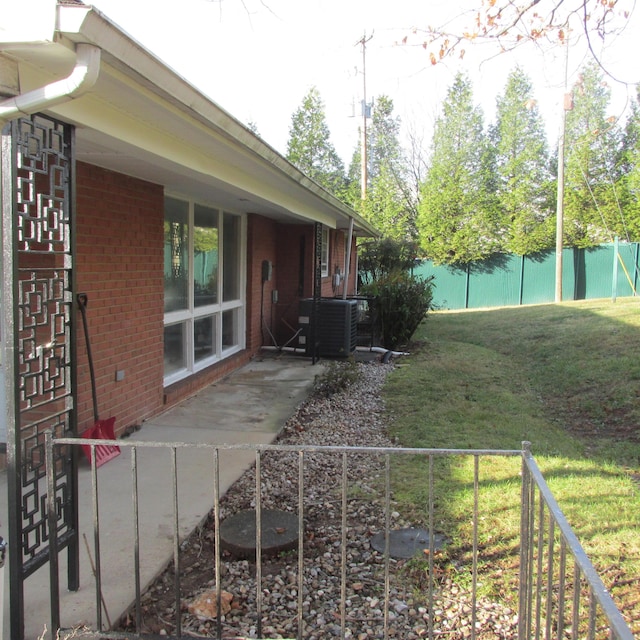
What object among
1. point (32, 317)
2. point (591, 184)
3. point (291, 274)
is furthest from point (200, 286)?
point (591, 184)

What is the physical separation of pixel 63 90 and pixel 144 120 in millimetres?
1521

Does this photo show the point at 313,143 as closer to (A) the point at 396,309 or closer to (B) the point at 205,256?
(A) the point at 396,309

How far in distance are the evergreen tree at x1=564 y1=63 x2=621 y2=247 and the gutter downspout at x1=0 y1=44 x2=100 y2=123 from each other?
24626 mm

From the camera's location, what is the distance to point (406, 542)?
3500 millimetres

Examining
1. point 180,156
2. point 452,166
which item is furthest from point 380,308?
point 452,166

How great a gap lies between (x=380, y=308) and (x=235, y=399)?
5.16 meters

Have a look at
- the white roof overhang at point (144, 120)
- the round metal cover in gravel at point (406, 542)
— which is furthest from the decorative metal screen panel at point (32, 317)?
the round metal cover in gravel at point (406, 542)

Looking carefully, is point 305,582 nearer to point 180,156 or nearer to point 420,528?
point 420,528

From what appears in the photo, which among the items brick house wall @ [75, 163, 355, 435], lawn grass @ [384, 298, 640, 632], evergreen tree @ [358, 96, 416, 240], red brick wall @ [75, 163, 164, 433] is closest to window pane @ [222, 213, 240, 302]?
brick house wall @ [75, 163, 355, 435]

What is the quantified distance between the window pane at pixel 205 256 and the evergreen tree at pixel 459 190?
→ 17957 millimetres

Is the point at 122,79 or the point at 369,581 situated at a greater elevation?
the point at 122,79

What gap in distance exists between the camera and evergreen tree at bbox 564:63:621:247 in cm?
2414

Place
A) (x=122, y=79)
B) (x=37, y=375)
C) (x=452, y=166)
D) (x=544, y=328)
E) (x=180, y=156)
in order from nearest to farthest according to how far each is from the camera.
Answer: (x=37, y=375), (x=122, y=79), (x=180, y=156), (x=544, y=328), (x=452, y=166)

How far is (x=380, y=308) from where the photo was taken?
1155 cm
